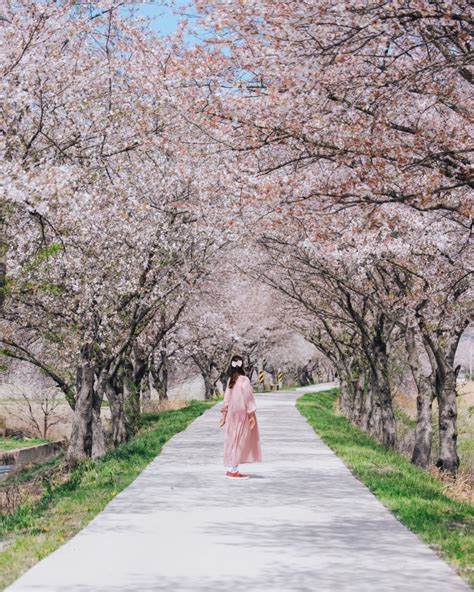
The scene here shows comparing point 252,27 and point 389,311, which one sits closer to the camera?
point 252,27

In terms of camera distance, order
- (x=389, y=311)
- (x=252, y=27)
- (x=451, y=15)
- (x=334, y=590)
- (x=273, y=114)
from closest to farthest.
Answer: (x=334, y=590), (x=451, y=15), (x=252, y=27), (x=273, y=114), (x=389, y=311)

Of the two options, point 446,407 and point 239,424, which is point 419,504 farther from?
point 446,407

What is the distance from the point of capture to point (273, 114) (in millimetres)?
10891

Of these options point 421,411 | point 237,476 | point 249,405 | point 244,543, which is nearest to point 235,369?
point 249,405

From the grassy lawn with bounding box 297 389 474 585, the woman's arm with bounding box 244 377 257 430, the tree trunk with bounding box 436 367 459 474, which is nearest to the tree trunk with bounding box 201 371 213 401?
the tree trunk with bounding box 436 367 459 474

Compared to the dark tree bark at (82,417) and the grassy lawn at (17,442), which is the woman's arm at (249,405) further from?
the grassy lawn at (17,442)

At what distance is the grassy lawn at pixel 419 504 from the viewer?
28.3 ft

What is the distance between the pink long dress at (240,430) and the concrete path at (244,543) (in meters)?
0.41

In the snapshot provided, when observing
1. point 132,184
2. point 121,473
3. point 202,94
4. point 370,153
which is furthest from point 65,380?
point 370,153

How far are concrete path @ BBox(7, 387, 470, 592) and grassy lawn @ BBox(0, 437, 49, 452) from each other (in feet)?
96.9

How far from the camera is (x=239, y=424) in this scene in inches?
605

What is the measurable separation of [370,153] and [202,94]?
10.1ft

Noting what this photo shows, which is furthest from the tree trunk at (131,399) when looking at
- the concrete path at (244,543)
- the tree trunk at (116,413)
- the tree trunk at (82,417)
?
the concrete path at (244,543)

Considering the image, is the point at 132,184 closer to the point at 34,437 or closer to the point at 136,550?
the point at 136,550
